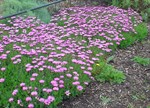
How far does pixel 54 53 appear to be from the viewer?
16.2 ft

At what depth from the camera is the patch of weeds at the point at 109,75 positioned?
507 centimetres

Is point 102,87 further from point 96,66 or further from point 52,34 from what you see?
point 52,34

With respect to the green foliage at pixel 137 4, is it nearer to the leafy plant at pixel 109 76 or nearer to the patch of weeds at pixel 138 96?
the leafy plant at pixel 109 76

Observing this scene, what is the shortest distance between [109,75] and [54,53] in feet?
3.46

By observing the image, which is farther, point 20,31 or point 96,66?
point 20,31

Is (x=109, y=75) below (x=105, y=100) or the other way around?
the other way around

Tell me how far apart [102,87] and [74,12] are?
3.29m

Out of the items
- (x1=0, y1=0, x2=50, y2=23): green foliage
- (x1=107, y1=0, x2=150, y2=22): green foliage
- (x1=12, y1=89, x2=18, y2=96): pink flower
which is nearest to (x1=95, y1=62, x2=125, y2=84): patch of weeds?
(x1=12, y1=89, x2=18, y2=96): pink flower

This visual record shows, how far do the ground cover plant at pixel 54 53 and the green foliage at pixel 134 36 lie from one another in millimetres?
31

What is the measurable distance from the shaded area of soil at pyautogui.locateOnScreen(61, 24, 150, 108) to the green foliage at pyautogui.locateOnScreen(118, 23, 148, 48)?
2.16 feet

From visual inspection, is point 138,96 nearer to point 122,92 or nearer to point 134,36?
point 122,92

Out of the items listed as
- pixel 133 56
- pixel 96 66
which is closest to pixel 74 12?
pixel 133 56

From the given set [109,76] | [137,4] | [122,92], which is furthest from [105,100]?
[137,4]

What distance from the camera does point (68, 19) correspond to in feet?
23.2
